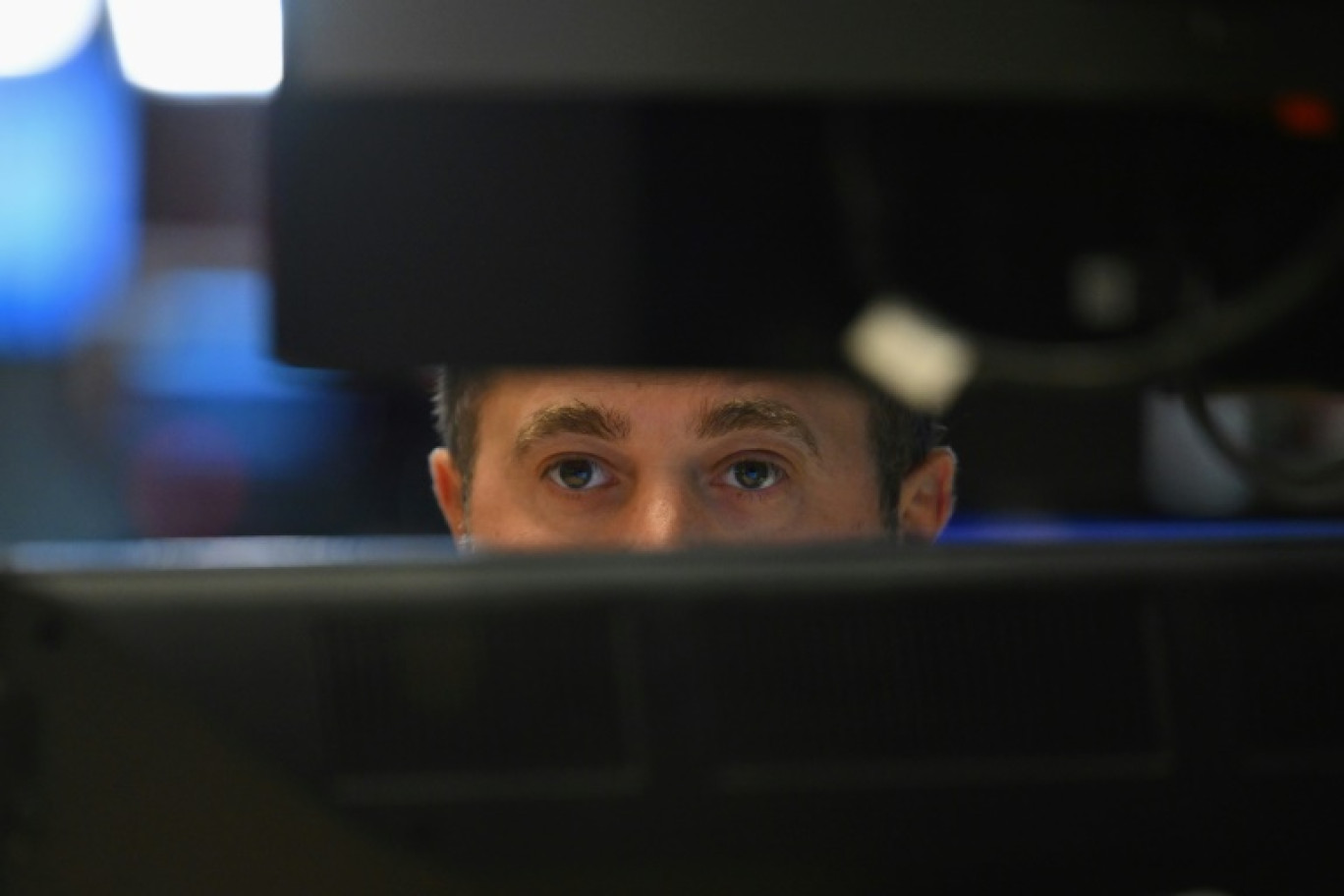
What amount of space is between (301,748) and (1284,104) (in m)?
0.86

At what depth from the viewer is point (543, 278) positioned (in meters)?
1.04

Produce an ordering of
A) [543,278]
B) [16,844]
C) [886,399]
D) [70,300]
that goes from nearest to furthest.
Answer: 1. [16,844]
2. [543,278]
3. [886,399]
4. [70,300]

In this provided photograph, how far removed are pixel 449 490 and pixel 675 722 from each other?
2.86ft

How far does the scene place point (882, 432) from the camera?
1.19m

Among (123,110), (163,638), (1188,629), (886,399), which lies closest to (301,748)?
(163,638)

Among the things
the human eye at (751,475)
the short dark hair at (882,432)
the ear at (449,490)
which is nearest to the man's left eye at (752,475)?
the human eye at (751,475)

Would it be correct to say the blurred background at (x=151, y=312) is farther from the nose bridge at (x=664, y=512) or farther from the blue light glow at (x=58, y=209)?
the nose bridge at (x=664, y=512)

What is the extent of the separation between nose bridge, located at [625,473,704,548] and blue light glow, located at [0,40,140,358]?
237 cm

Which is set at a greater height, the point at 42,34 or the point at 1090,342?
the point at 42,34

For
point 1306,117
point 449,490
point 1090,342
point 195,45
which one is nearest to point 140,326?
point 195,45

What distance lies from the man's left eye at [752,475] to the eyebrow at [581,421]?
8cm

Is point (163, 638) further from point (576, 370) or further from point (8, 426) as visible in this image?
point (8, 426)

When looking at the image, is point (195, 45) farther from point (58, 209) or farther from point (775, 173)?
point (775, 173)

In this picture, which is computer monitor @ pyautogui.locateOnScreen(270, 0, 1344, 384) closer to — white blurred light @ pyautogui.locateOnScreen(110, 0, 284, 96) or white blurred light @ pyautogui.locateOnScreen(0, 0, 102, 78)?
white blurred light @ pyautogui.locateOnScreen(110, 0, 284, 96)
